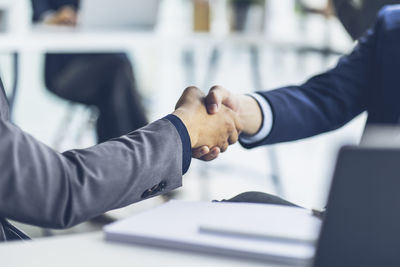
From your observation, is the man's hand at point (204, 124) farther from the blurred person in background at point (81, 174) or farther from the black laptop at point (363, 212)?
the black laptop at point (363, 212)

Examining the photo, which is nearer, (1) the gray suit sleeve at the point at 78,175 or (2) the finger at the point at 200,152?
(1) the gray suit sleeve at the point at 78,175

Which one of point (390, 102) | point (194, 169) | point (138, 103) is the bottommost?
point (194, 169)

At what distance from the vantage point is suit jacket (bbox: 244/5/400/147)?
1.34 metres

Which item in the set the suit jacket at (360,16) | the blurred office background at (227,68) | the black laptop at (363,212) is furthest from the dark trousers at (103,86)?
the black laptop at (363,212)

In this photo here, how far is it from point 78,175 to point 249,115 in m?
0.71

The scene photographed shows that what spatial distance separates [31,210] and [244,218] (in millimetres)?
255

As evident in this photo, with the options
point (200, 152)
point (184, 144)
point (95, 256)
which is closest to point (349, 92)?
A: point (200, 152)

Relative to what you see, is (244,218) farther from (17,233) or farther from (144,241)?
(17,233)

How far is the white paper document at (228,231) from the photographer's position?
0.59 metres

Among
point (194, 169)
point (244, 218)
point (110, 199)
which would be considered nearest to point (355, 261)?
point (244, 218)

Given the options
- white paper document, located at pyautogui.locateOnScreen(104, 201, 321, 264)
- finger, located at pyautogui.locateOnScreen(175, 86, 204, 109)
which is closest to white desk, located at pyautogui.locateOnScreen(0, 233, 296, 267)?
white paper document, located at pyautogui.locateOnScreen(104, 201, 321, 264)

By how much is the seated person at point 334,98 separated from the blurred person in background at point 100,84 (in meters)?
1.72

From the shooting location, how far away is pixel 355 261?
1.60 feet

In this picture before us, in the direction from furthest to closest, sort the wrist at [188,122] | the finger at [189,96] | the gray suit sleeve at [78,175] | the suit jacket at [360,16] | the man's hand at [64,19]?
1. the man's hand at [64,19]
2. the suit jacket at [360,16]
3. the finger at [189,96]
4. the wrist at [188,122]
5. the gray suit sleeve at [78,175]
